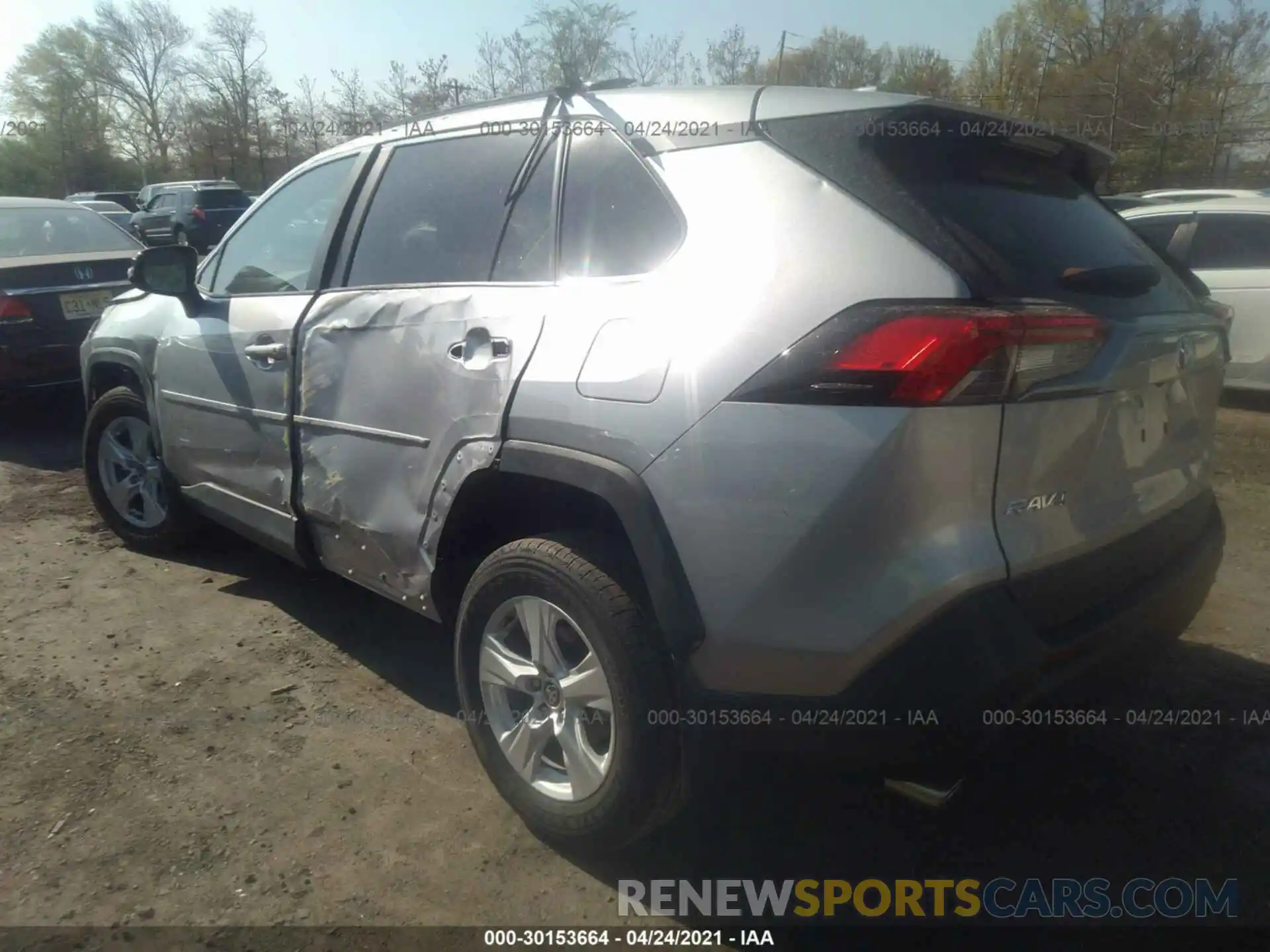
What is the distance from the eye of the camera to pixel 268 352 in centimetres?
339

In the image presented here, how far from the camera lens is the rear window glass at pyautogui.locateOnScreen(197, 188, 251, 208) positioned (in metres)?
22.7

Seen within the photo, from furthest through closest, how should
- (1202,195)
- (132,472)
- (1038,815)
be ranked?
(1202,195)
(132,472)
(1038,815)

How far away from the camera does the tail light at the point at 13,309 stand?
20.6ft

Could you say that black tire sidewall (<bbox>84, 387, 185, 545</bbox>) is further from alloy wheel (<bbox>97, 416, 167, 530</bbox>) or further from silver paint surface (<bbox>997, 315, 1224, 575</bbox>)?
silver paint surface (<bbox>997, 315, 1224, 575</bbox>)

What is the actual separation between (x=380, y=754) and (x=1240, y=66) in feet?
110

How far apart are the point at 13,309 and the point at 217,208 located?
18.4m

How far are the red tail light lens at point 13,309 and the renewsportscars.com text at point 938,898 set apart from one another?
19.3 ft

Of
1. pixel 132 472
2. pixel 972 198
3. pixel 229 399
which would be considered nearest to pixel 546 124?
pixel 972 198

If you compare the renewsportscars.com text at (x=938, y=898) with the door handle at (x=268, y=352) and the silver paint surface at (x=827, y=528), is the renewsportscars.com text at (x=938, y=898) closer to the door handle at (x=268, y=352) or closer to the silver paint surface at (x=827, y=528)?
the silver paint surface at (x=827, y=528)

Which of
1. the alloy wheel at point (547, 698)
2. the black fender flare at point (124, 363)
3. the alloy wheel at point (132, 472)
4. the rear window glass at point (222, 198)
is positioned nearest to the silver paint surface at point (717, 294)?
the alloy wheel at point (547, 698)

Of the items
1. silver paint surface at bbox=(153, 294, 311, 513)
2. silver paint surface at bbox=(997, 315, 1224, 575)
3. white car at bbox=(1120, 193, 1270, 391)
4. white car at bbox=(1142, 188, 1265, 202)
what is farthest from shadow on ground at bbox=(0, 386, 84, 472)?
white car at bbox=(1142, 188, 1265, 202)

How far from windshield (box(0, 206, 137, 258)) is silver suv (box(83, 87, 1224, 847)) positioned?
541 centimetres

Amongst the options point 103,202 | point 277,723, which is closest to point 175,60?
point 103,202

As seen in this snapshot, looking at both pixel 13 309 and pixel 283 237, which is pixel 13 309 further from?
pixel 283 237
